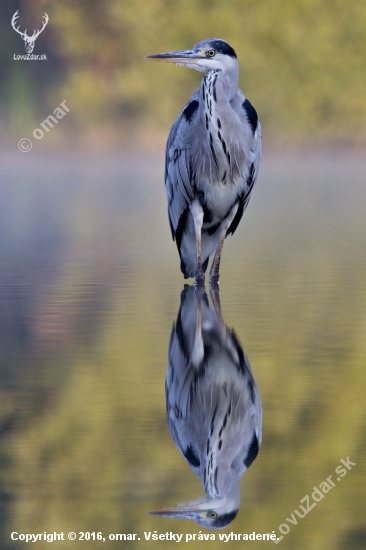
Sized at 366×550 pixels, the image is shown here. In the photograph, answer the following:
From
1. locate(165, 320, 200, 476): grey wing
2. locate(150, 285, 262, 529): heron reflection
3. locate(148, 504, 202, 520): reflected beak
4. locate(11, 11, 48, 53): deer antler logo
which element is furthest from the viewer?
locate(11, 11, 48, 53): deer antler logo

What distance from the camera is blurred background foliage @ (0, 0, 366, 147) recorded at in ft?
107

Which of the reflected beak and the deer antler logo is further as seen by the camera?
the deer antler logo

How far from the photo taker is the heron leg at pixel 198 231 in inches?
292

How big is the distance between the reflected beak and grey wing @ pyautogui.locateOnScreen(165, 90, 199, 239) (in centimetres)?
426

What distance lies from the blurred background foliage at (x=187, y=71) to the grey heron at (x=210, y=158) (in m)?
24.5

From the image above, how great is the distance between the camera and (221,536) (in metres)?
3.16

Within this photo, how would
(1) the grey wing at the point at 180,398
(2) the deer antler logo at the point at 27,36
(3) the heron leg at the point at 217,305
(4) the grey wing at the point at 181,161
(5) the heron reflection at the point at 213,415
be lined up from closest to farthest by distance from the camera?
(5) the heron reflection at the point at 213,415, (1) the grey wing at the point at 180,398, (3) the heron leg at the point at 217,305, (4) the grey wing at the point at 181,161, (2) the deer antler logo at the point at 27,36

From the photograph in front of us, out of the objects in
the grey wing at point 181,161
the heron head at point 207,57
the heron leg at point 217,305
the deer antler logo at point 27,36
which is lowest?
the heron leg at point 217,305

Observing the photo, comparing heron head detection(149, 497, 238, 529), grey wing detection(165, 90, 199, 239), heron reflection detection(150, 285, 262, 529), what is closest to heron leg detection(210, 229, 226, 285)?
grey wing detection(165, 90, 199, 239)

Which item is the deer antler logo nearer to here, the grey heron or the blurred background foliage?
the blurred background foliage

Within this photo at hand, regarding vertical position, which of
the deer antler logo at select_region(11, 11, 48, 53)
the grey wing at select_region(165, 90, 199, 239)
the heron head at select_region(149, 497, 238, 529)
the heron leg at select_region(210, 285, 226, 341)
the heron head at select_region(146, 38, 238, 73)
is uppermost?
the deer antler logo at select_region(11, 11, 48, 53)

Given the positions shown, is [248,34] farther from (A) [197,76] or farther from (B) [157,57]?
(B) [157,57]

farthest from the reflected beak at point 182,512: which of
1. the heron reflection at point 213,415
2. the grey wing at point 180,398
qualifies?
the grey wing at point 180,398

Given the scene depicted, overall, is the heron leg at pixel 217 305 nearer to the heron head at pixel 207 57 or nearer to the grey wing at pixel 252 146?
the grey wing at pixel 252 146
